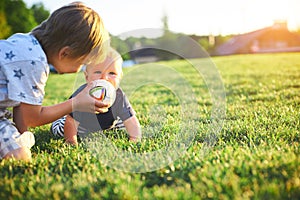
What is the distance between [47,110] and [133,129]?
79 centimetres

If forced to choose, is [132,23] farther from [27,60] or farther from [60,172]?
[60,172]

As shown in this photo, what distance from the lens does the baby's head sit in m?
2.93

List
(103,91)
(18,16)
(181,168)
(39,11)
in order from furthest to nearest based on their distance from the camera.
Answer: (39,11) < (18,16) < (103,91) < (181,168)

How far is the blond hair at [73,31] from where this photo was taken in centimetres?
239

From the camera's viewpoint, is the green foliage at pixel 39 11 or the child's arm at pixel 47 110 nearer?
the child's arm at pixel 47 110

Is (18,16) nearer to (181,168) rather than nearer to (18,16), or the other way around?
(18,16)

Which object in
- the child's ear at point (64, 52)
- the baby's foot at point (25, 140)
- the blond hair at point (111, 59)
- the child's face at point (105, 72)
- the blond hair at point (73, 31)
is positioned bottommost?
the baby's foot at point (25, 140)

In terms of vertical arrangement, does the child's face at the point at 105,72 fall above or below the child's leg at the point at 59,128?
above

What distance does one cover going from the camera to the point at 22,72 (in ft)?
7.52

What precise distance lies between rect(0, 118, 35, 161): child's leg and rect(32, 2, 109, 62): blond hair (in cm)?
56

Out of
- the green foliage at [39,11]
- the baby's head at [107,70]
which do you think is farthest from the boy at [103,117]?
the green foliage at [39,11]

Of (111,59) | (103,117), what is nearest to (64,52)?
(111,59)

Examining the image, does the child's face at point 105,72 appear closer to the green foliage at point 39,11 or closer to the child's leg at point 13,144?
the child's leg at point 13,144

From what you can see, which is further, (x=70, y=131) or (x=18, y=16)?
(x=18, y=16)
